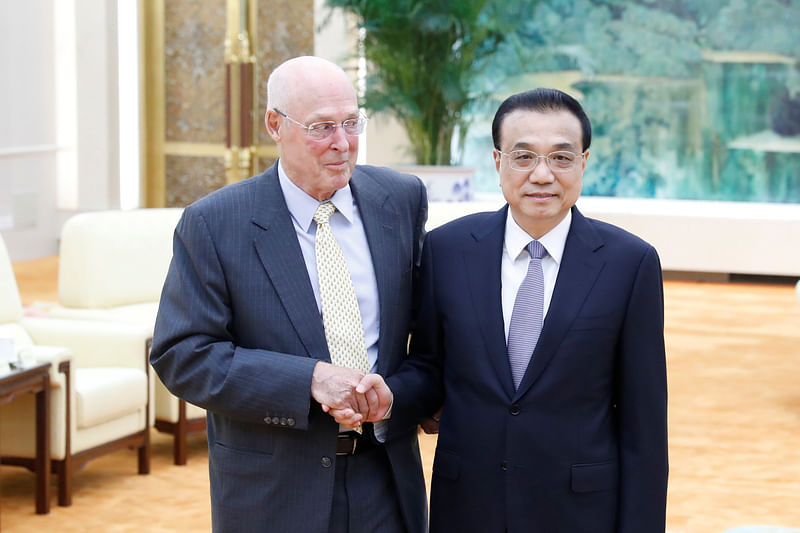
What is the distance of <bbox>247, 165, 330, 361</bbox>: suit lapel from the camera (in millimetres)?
2408

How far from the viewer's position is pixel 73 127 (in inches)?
493

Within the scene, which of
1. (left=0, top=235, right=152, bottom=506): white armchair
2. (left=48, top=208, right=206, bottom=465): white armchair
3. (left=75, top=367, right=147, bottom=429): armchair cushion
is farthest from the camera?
(left=48, top=208, right=206, bottom=465): white armchair

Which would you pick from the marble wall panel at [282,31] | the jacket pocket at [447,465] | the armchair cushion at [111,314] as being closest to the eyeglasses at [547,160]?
the jacket pocket at [447,465]

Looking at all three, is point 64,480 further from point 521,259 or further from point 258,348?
point 521,259

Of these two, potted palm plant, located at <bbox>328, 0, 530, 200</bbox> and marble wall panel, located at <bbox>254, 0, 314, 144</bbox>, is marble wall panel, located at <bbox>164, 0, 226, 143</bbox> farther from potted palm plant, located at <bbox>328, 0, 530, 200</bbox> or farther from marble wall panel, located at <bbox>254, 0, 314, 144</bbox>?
potted palm plant, located at <bbox>328, 0, 530, 200</bbox>

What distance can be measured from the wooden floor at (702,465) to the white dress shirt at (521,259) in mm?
2645

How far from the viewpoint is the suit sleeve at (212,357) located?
7.65 ft

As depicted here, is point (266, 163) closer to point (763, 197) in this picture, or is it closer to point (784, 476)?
point (763, 197)

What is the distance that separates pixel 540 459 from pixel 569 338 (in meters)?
0.25

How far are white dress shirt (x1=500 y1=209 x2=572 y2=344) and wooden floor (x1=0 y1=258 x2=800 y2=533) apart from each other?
2645 millimetres

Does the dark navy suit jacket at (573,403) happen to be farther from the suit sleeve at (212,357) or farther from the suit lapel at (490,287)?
the suit sleeve at (212,357)

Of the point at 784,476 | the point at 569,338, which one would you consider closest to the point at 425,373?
the point at 569,338

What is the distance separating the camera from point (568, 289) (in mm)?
2301

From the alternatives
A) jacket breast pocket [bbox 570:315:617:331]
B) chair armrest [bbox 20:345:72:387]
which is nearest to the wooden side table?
chair armrest [bbox 20:345:72:387]
